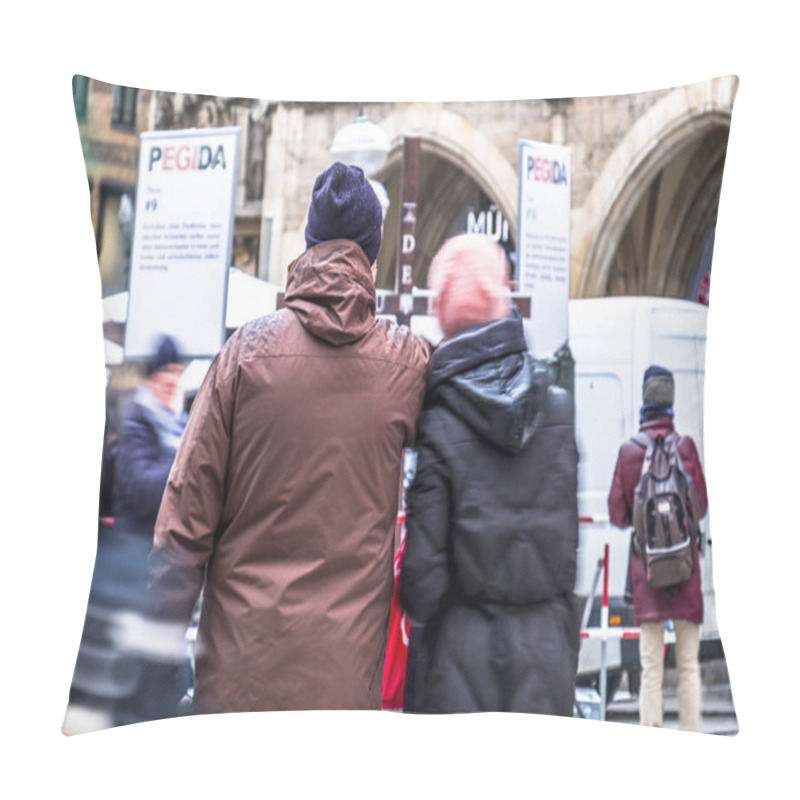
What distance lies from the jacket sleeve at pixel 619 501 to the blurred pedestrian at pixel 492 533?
0.12 m

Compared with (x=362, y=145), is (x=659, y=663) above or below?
below

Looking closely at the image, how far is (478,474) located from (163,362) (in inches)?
42.0

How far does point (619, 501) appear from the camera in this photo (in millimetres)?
4543

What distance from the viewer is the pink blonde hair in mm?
4555

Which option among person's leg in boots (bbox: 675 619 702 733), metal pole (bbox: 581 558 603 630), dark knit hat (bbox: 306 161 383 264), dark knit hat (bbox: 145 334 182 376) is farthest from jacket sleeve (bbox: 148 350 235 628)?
person's leg in boots (bbox: 675 619 702 733)

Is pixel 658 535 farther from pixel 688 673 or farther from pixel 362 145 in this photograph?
pixel 362 145

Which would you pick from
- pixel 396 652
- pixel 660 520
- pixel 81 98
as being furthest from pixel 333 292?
pixel 660 520

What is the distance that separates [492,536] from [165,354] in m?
1.19

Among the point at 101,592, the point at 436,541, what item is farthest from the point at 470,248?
the point at 101,592

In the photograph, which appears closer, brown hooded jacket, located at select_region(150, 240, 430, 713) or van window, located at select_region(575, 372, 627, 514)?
brown hooded jacket, located at select_region(150, 240, 430, 713)

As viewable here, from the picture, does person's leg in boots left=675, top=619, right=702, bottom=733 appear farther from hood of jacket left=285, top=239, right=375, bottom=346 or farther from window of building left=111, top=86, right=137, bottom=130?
window of building left=111, top=86, right=137, bottom=130

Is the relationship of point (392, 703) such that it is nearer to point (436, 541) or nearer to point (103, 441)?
point (436, 541)

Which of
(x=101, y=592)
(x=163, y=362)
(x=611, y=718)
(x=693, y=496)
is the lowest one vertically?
(x=611, y=718)

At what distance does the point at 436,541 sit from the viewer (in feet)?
14.7
